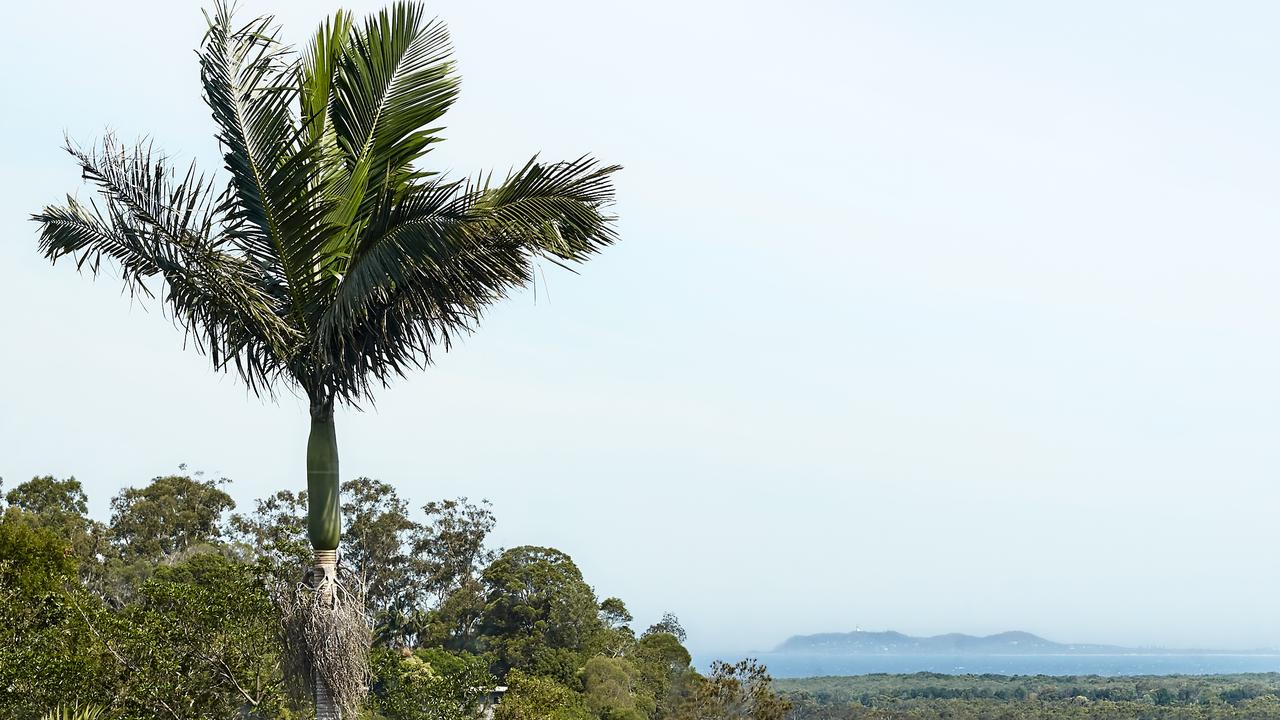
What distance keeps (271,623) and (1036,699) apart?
96.1 meters

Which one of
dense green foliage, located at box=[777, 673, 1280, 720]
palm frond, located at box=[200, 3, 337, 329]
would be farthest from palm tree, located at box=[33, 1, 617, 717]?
dense green foliage, located at box=[777, 673, 1280, 720]

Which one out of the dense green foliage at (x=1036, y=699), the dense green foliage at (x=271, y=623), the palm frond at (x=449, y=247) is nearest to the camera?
the palm frond at (x=449, y=247)

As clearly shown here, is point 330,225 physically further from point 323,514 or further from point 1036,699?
point 1036,699

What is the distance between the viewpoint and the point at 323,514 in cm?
446

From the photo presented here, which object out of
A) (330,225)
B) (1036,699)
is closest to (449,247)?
(330,225)

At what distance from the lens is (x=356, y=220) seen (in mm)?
4605

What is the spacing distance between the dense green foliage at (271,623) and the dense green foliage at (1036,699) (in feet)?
98.7

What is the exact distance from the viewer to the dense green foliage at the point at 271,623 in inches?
391

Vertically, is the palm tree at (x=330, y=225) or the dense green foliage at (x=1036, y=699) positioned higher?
the palm tree at (x=330, y=225)

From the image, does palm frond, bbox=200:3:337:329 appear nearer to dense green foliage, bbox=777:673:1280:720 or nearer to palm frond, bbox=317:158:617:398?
palm frond, bbox=317:158:617:398

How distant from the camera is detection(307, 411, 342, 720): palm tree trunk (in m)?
4.46

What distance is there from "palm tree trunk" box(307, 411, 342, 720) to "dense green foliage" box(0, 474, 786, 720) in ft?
0.86

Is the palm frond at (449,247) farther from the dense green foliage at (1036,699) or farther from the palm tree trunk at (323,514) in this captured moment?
the dense green foliage at (1036,699)

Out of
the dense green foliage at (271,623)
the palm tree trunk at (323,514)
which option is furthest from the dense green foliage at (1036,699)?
the palm tree trunk at (323,514)
